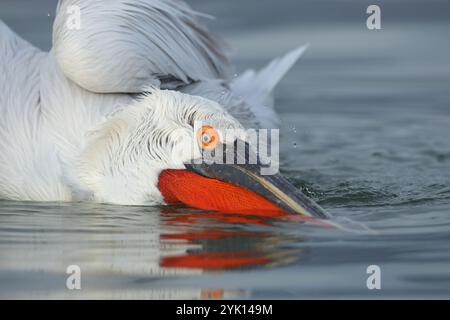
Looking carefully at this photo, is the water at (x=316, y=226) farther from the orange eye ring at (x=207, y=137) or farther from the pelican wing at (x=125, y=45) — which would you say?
the pelican wing at (x=125, y=45)

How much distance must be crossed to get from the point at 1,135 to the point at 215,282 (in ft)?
7.56

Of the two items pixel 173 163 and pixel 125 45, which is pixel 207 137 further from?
pixel 125 45

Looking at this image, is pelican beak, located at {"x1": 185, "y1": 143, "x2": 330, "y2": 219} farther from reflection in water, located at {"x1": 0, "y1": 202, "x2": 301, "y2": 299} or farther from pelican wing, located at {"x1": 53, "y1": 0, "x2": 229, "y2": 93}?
pelican wing, located at {"x1": 53, "y1": 0, "x2": 229, "y2": 93}

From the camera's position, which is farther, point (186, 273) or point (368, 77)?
point (368, 77)

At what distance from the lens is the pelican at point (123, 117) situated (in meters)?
6.40

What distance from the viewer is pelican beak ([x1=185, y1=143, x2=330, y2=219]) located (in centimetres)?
615

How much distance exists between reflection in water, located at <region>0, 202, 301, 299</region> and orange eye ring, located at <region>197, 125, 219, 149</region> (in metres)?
0.37

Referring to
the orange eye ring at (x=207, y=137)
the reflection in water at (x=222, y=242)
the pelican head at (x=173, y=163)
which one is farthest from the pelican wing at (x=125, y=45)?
the reflection in water at (x=222, y=242)

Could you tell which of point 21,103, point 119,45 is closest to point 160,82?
point 119,45

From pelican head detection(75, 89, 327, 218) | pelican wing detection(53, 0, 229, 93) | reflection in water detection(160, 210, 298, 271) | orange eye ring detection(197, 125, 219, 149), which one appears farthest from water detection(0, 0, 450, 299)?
pelican wing detection(53, 0, 229, 93)

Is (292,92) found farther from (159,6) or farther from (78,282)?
(78,282)

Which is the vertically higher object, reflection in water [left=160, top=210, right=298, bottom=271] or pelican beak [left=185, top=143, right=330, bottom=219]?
pelican beak [left=185, top=143, right=330, bottom=219]

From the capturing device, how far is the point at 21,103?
274 inches
